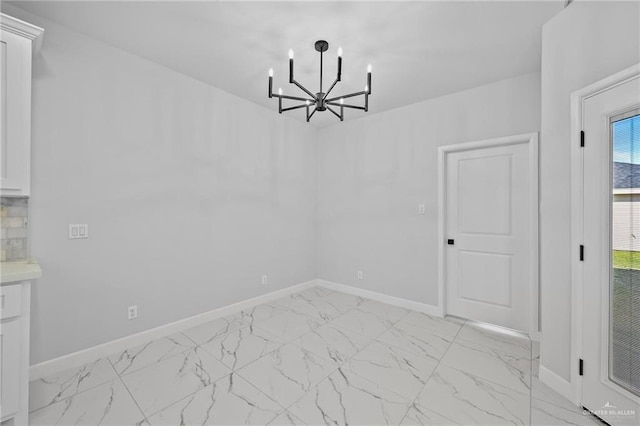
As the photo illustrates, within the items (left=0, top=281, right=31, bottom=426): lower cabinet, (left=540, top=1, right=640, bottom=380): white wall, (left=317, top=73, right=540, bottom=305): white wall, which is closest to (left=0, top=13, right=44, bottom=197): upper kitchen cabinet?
(left=0, top=281, right=31, bottom=426): lower cabinet

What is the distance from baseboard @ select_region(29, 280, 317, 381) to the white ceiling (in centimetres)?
262

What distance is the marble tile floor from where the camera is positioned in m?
1.72

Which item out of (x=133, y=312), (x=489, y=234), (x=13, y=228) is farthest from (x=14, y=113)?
(x=489, y=234)

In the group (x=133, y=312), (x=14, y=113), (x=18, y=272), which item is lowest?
(x=133, y=312)

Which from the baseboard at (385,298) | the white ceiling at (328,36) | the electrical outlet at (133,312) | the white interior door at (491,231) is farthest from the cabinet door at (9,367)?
the white interior door at (491,231)

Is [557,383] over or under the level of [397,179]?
under

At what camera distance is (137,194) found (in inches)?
102

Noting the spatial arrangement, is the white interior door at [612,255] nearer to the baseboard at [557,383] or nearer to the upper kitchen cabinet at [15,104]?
the baseboard at [557,383]

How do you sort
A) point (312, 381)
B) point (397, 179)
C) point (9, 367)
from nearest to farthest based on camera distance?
point (9, 367)
point (312, 381)
point (397, 179)

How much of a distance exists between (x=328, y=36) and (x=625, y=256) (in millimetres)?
2468

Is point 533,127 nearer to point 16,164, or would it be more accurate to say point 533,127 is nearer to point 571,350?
point 571,350

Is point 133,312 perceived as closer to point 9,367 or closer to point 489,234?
point 9,367

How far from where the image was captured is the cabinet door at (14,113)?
1725 millimetres

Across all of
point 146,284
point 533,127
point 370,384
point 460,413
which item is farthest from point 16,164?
point 533,127
